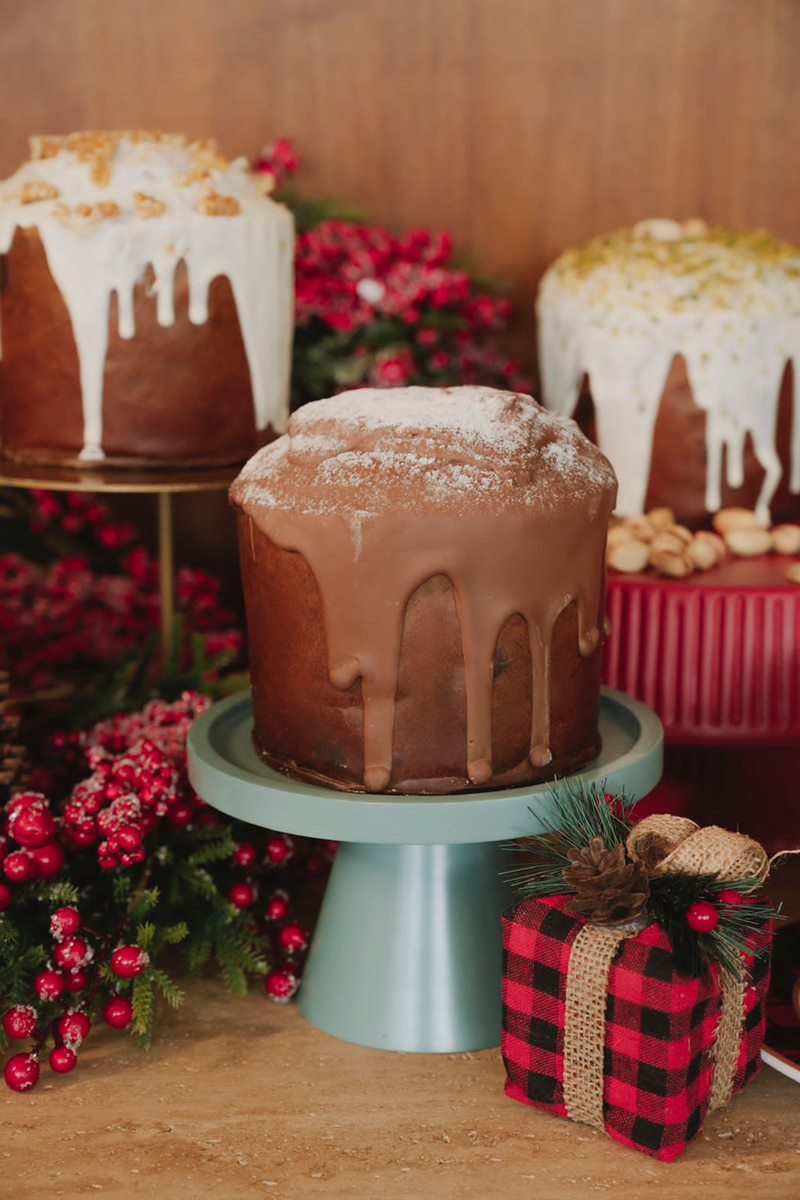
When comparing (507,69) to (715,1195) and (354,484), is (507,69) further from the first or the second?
(715,1195)

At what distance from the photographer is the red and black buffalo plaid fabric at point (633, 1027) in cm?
97

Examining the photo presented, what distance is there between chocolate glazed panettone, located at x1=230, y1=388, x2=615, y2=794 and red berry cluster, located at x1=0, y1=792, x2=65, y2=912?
0.23m

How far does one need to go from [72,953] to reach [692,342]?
0.92 meters

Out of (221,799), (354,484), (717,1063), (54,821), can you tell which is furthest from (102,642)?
(717,1063)

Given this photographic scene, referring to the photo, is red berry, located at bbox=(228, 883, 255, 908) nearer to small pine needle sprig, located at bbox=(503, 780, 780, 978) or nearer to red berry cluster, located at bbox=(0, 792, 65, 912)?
red berry cluster, located at bbox=(0, 792, 65, 912)

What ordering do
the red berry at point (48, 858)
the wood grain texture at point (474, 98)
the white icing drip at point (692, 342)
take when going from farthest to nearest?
1. the wood grain texture at point (474, 98)
2. the white icing drip at point (692, 342)
3. the red berry at point (48, 858)

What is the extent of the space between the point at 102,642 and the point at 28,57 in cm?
81

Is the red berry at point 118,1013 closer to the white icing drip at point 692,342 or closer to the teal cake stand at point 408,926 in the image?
the teal cake stand at point 408,926

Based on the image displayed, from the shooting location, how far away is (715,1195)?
3.16 feet

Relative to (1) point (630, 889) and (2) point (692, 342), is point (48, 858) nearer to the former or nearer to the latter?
(1) point (630, 889)

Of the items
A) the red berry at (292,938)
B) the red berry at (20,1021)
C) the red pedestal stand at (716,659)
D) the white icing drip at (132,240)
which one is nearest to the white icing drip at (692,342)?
the red pedestal stand at (716,659)

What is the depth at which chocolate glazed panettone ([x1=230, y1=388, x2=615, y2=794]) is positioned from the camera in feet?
3.37

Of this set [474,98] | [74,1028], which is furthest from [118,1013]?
[474,98]

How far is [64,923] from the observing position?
1131 mm
